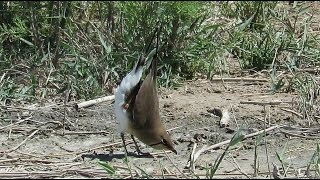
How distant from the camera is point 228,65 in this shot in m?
7.45


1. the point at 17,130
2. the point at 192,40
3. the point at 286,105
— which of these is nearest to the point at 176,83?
the point at 192,40

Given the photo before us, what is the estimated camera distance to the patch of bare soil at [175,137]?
5.24 metres

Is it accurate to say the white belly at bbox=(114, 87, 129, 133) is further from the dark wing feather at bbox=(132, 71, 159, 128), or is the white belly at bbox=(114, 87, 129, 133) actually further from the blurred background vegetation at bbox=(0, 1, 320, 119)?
the blurred background vegetation at bbox=(0, 1, 320, 119)

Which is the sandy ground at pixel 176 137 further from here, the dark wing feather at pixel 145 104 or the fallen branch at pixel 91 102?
the dark wing feather at pixel 145 104

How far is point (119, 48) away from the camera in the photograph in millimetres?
7086

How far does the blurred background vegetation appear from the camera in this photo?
6.78m

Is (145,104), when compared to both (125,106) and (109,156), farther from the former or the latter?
(109,156)

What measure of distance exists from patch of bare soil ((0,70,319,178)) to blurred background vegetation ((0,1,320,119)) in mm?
213

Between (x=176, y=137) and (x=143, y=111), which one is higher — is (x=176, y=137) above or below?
below

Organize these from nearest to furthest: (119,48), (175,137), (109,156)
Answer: (109,156), (175,137), (119,48)

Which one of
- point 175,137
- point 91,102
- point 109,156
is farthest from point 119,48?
point 109,156

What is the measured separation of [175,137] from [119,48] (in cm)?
133

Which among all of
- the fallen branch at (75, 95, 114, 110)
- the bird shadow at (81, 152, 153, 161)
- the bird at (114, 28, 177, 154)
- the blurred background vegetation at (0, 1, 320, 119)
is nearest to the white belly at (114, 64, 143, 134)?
the bird at (114, 28, 177, 154)

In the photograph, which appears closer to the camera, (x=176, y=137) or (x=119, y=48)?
(x=176, y=137)
